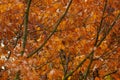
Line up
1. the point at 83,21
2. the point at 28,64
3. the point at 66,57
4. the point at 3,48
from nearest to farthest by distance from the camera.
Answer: the point at 28,64, the point at 3,48, the point at 83,21, the point at 66,57

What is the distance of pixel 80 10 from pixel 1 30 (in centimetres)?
233

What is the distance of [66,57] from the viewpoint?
419 inches

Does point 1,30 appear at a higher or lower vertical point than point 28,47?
higher

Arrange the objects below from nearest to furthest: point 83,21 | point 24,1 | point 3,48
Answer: point 3,48
point 24,1
point 83,21

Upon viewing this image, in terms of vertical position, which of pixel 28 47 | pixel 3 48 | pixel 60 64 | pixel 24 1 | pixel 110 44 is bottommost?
pixel 60 64

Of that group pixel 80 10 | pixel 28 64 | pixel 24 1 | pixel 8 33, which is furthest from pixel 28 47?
pixel 28 64

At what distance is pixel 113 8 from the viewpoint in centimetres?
828

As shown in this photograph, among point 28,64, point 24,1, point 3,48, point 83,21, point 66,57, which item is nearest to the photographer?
point 28,64

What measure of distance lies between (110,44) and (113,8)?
1.29m

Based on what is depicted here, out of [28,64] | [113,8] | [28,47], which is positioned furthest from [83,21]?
[28,64]

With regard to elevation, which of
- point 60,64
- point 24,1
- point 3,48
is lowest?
point 60,64

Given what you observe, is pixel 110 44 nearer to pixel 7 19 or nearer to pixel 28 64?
pixel 7 19

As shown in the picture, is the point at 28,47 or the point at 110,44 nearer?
the point at 28,47

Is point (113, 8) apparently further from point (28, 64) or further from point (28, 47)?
point (28, 64)
